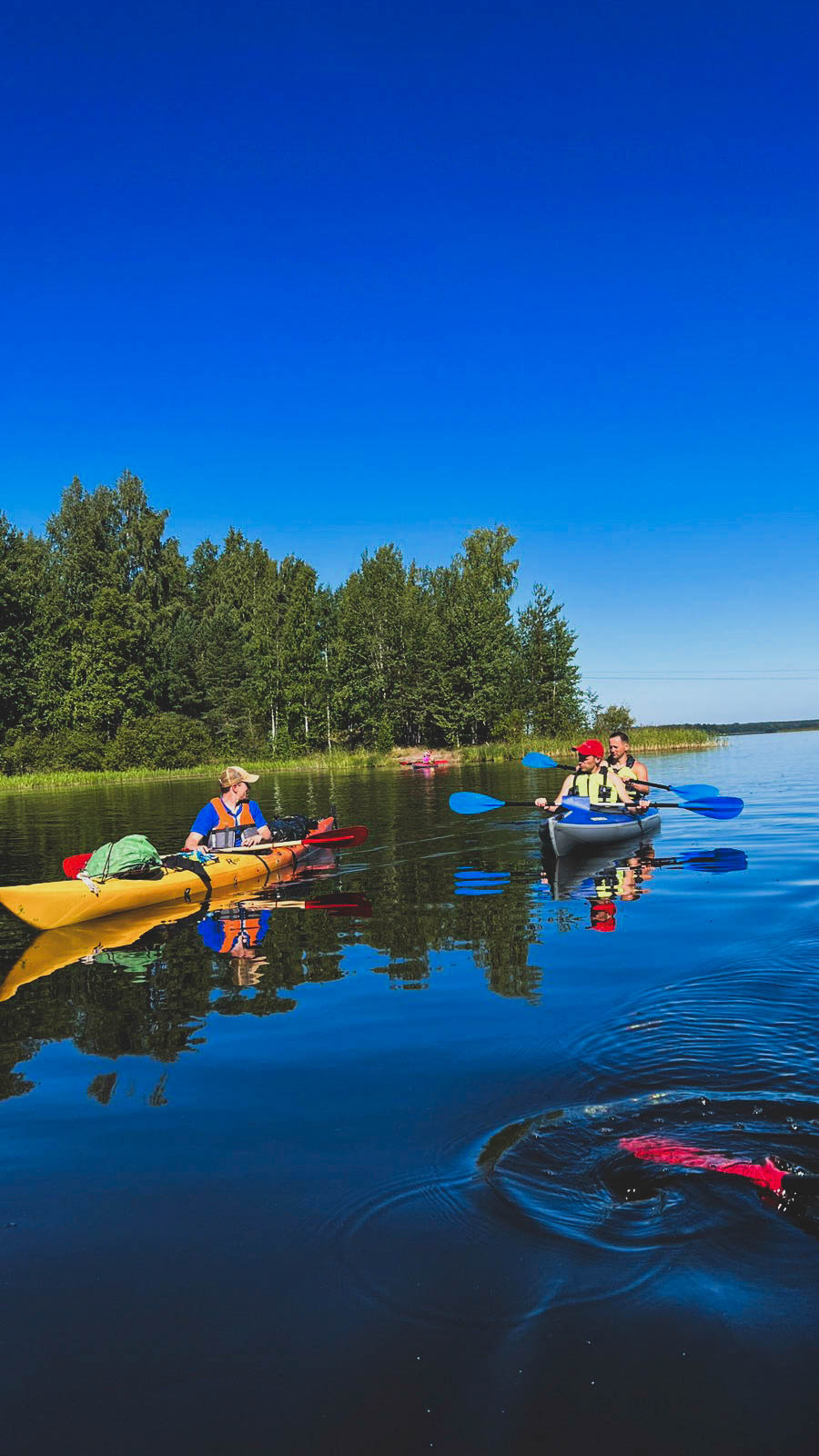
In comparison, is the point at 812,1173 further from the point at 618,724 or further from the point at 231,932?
the point at 618,724

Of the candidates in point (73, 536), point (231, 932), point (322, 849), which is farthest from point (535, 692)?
point (231, 932)

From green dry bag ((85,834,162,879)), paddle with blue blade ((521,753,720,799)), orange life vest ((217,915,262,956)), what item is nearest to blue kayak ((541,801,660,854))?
paddle with blue blade ((521,753,720,799))

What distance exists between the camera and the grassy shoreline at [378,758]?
46.8m

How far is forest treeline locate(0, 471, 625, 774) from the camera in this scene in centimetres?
5331

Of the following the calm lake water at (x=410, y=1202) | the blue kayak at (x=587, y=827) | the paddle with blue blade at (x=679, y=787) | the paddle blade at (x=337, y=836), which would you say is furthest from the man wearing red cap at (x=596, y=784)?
the calm lake water at (x=410, y=1202)

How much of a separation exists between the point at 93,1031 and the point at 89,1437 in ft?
12.6

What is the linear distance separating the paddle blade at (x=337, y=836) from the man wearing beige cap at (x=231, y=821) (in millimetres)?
1431

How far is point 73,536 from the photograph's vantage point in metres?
58.6

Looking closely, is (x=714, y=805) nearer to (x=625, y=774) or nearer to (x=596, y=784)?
(x=625, y=774)

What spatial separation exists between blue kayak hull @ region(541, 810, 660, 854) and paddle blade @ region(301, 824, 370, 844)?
10.7 feet

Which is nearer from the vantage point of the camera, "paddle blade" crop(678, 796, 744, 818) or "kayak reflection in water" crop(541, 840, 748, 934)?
"kayak reflection in water" crop(541, 840, 748, 934)

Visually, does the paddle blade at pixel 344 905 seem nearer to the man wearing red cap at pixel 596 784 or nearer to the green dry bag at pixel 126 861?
the green dry bag at pixel 126 861

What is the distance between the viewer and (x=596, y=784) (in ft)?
48.2

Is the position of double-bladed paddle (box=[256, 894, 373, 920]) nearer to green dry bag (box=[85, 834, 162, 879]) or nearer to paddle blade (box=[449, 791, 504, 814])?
green dry bag (box=[85, 834, 162, 879])
